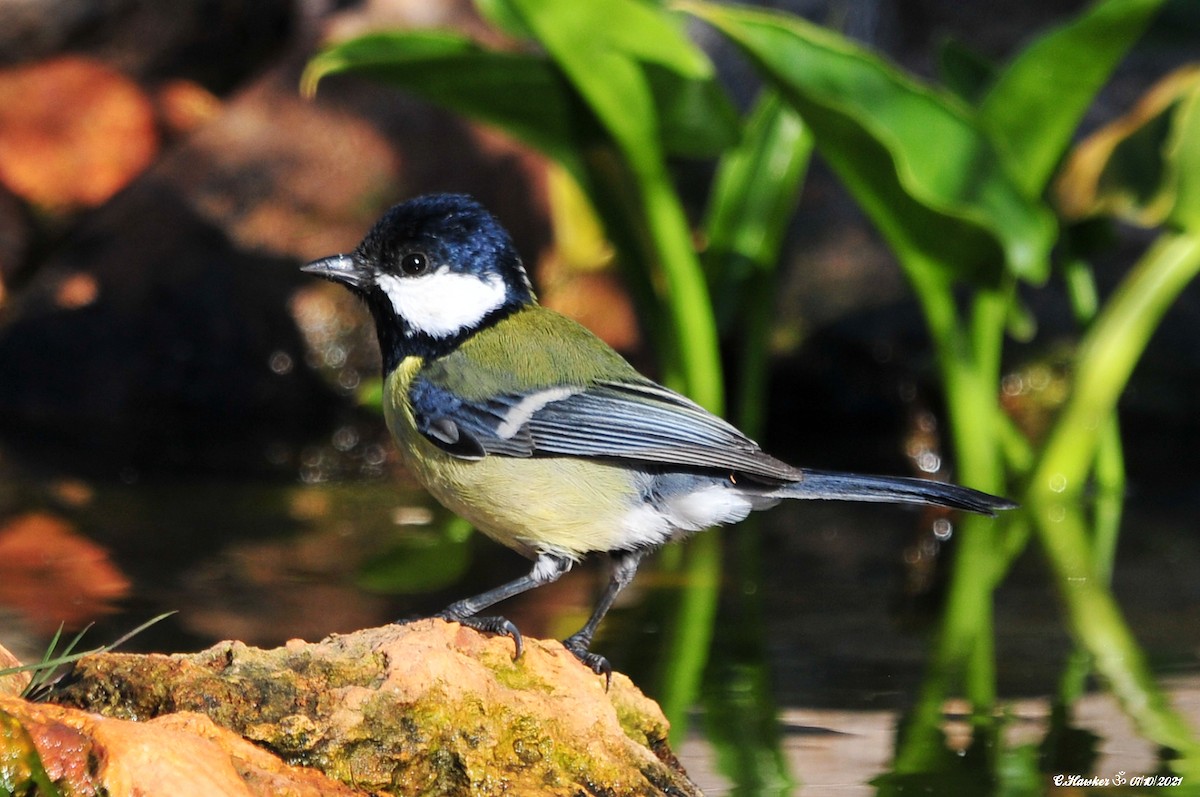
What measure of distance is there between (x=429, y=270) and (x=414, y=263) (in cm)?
4

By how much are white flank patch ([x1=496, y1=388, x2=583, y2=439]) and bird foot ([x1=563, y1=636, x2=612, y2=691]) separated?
18.6 inches

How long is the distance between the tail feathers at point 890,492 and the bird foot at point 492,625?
2.32 ft

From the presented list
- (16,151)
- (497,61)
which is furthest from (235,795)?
(16,151)

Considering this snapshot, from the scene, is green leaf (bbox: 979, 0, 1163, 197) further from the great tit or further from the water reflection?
the great tit

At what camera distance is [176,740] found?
89.2 inches

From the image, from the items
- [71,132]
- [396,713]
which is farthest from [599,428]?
[71,132]

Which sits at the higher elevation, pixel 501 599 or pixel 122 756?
pixel 501 599

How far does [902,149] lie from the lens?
4898mm

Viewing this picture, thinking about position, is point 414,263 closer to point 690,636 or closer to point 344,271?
point 344,271

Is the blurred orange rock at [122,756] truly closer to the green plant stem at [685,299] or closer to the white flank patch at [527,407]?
the white flank patch at [527,407]

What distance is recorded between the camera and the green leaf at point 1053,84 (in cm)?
482

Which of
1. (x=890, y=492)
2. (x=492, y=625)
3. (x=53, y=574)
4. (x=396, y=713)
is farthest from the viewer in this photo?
(x=53, y=574)

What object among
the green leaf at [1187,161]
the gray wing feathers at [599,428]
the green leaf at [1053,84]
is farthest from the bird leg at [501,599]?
the green leaf at [1187,161]

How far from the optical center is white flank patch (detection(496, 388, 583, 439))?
3.19 metres
